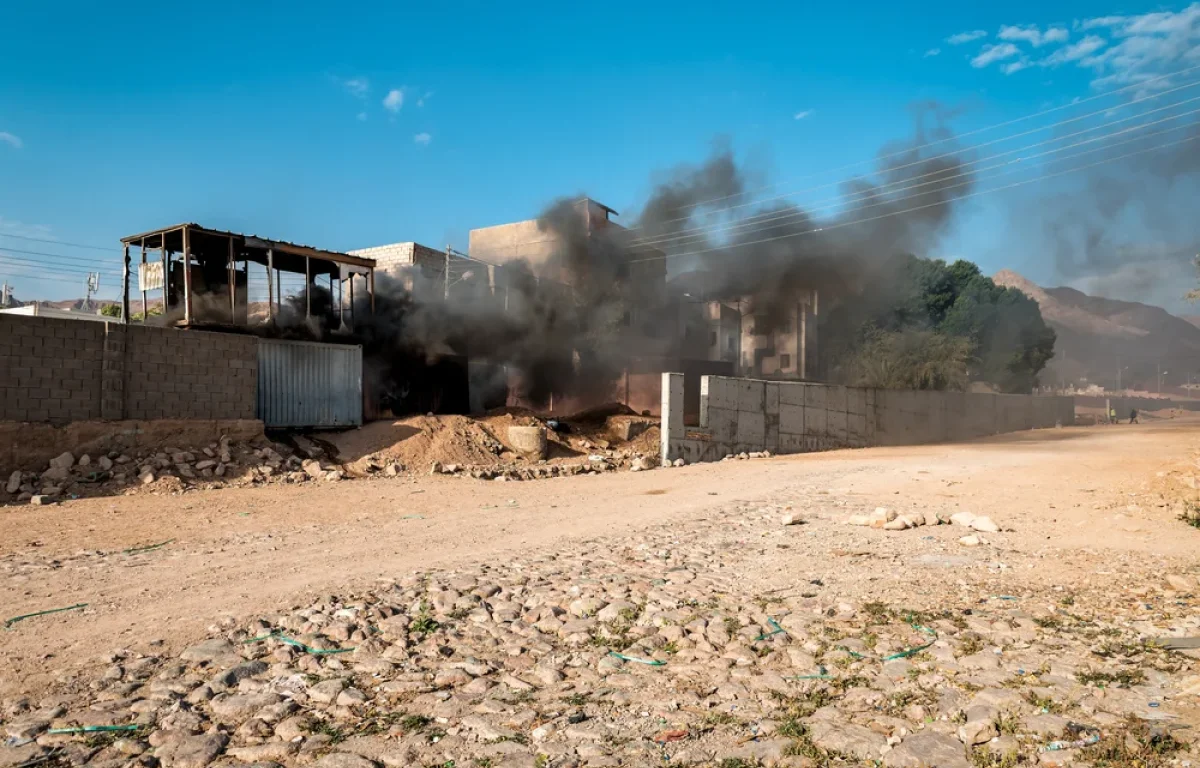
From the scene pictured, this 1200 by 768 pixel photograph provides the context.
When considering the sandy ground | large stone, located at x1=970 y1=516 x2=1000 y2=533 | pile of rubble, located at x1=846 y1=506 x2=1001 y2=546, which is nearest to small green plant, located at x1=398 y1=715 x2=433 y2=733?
the sandy ground

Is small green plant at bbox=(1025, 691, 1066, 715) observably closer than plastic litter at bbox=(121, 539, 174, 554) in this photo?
Yes

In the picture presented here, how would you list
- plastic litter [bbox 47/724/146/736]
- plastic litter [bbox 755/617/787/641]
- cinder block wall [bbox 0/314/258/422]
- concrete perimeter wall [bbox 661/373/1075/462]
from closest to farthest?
plastic litter [bbox 47/724/146/736]
plastic litter [bbox 755/617/787/641]
cinder block wall [bbox 0/314/258/422]
concrete perimeter wall [bbox 661/373/1075/462]

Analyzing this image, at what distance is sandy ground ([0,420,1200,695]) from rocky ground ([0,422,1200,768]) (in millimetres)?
268

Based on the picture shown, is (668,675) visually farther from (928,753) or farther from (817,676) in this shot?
(928,753)

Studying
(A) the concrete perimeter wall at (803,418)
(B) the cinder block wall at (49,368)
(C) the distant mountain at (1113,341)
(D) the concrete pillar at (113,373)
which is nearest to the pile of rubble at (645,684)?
(B) the cinder block wall at (49,368)

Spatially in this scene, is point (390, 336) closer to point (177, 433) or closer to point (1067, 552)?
point (177, 433)

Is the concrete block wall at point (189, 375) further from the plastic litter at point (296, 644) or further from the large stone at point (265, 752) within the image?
the large stone at point (265, 752)

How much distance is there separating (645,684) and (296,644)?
1.92m

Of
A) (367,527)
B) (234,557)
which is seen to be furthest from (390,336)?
(234,557)

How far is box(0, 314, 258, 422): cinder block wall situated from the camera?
11414 mm

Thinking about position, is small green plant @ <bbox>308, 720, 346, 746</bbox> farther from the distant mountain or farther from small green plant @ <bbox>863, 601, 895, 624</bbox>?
the distant mountain

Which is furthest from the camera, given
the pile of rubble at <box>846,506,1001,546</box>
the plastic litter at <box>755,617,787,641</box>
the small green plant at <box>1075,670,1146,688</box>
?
the pile of rubble at <box>846,506,1001,546</box>

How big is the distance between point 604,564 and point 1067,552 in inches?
156

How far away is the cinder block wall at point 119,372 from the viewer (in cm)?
1141
